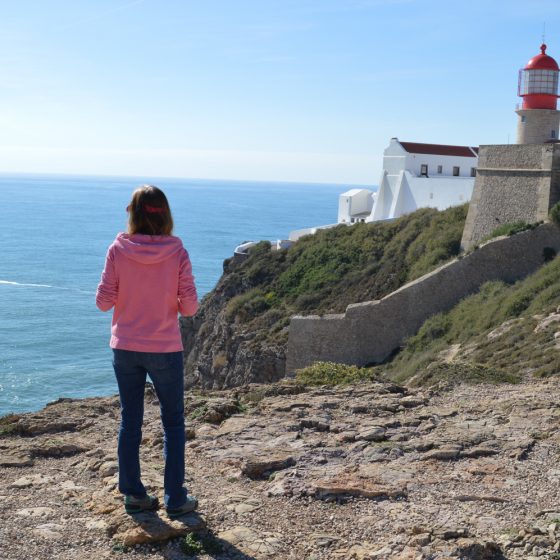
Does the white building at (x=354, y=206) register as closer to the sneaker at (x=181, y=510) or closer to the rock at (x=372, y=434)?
the rock at (x=372, y=434)

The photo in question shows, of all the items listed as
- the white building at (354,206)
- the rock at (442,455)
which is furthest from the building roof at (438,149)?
the rock at (442,455)

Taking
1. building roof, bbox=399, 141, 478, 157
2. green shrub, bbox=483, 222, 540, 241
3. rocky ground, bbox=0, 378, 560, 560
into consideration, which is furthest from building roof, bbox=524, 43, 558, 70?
rocky ground, bbox=0, 378, 560, 560

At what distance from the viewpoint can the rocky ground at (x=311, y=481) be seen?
419 centimetres

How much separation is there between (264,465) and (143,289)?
1808mm

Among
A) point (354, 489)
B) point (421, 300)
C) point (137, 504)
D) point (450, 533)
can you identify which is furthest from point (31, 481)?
point (421, 300)

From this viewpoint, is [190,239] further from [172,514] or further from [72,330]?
[172,514]

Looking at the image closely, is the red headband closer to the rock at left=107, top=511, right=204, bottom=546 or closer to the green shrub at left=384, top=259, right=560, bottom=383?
the rock at left=107, top=511, right=204, bottom=546

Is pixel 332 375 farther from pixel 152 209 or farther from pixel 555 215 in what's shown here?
pixel 555 215

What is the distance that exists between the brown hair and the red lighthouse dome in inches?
863

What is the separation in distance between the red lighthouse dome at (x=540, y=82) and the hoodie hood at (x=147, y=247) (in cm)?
2196

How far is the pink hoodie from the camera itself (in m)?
4.34

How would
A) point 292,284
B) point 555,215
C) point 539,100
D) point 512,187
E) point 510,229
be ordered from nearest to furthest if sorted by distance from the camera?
1. point 555,215
2. point 510,229
3. point 512,187
4. point 539,100
5. point 292,284

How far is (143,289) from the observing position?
438cm

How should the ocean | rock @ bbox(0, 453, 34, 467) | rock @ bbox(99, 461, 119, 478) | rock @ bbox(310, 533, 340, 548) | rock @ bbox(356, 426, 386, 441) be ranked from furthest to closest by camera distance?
1. the ocean
2. rock @ bbox(356, 426, 386, 441)
3. rock @ bbox(0, 453, 34, 467)
4. rock @ bbox(99, 461, 119, 478)
5. rock @ bbox(310, 533, 340, 548)
